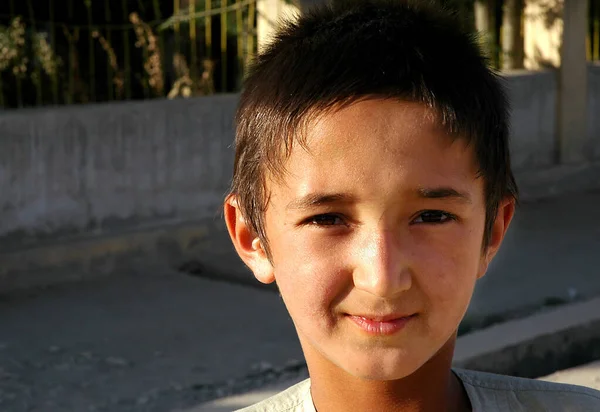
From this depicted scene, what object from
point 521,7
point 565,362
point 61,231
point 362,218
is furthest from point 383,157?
point 521,7

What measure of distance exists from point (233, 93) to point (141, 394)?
289 cm

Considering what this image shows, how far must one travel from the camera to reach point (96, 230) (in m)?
5.56

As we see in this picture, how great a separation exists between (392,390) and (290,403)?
0.17 metres

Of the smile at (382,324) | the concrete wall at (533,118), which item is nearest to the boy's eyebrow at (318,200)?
the smile at (382,324)

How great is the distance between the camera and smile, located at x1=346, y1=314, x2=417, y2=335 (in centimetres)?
131

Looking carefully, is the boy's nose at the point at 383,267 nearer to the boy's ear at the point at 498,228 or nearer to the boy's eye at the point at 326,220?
the boy's eye at the point at 326,220

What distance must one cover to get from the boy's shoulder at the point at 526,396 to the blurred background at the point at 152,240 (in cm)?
201

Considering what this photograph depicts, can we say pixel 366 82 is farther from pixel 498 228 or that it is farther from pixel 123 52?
pixel 123 52

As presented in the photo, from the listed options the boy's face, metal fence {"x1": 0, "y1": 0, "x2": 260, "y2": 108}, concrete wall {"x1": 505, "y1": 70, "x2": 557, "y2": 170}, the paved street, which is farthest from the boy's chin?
concrete wall {"x1": 505, "y1": 70, "x2": 557, "y2": 170}

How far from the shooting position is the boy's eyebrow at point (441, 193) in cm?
131

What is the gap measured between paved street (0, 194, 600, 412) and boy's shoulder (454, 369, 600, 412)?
2293 mm

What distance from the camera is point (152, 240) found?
5734 mm

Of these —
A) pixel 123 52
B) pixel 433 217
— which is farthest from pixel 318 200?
pixel 123 52

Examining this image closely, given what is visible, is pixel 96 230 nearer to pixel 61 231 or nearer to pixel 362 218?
pixel 61 231
